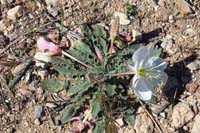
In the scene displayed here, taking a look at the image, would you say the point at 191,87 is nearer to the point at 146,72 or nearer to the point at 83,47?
the point at 146,72

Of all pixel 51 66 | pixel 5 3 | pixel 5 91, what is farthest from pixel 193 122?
pixel 5 3

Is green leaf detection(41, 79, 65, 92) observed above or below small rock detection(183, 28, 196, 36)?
below

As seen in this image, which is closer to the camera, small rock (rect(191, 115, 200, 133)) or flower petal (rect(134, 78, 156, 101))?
flower petal (rect(134, 78, 156, 101))

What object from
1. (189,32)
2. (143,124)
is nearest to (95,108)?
(143,124)

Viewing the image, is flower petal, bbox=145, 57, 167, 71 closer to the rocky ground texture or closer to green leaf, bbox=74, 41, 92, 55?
the rocky ground texture

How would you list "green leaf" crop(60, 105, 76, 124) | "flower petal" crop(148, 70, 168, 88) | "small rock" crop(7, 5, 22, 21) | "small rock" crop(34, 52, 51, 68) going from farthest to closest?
"small rock" crop(7, 5, 22, 21) → "small rock" crop(34, 52, 51, 68) → "green leaf" crop(60, 105, 76, 124) → "flower petal" crop(148, 70, 168, 88)

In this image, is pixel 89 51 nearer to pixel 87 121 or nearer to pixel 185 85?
pixel 87 121

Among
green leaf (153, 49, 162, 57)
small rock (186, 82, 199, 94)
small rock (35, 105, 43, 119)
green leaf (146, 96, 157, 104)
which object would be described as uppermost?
green leaf (153, 49, 162, 57)

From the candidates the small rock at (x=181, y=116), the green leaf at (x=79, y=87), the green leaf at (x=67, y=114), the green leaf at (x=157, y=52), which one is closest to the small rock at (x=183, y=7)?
the green leaf at (x=157, y=52)

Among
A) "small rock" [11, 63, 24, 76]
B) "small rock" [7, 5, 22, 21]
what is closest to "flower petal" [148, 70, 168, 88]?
"small rock" [11, 63, 24, 76]
